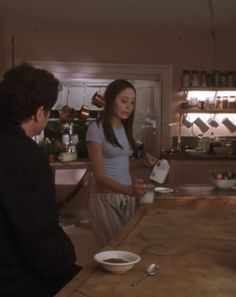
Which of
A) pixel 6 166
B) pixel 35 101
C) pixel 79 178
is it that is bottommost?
pixel 79 178

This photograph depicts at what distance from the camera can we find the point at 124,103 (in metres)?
2.69

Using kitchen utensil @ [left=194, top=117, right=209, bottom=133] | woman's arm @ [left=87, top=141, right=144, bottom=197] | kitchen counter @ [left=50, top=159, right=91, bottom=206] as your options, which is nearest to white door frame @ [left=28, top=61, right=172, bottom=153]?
kitchen utensil @ [left=194, top=117, right=209, bottom=133]

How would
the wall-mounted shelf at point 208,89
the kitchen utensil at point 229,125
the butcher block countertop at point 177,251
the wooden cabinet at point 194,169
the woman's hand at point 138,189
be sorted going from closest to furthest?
1. the butcher block countertop at point 177,251
2. the woman's hand at point 138,189
3. the wooden cabinet at point 194,169
4. the wall-mounted shelf at point 208,89
5. the kitchen utensil at point 229,125

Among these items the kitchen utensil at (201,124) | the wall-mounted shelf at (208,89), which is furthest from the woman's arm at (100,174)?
the kitchen utensil at (201,124)

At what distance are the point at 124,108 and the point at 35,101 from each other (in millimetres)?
1055

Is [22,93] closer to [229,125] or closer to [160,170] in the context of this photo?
[160,170]

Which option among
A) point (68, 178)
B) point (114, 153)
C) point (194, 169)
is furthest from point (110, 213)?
point (194, 169)

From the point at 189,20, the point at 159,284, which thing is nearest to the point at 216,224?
the point at 159,284

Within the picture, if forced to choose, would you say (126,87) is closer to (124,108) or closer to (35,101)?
(124,108)

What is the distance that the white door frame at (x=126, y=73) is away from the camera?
19.5 feet

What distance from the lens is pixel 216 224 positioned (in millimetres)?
2162

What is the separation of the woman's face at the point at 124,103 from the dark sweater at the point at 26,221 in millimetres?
1099

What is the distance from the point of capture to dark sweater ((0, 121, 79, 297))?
154cm

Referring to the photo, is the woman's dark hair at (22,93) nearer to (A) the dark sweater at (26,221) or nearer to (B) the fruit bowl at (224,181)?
(A) the dark sweater at (26,221)
